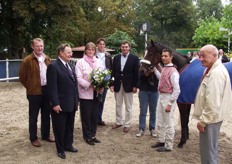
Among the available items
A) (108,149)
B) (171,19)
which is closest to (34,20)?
(108,149)

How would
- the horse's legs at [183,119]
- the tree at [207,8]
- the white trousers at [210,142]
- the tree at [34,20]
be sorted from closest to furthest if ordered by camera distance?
the white trousers at [210,142]
the horse's legs at [183,119]
the tree at [34,20]
the tree at [207,8]

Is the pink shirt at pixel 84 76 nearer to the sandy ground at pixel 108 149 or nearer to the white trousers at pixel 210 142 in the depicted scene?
the sandy ground at pixel 108 149

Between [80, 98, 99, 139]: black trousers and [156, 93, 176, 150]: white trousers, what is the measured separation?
1.15m

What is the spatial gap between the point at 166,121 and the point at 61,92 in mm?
1804

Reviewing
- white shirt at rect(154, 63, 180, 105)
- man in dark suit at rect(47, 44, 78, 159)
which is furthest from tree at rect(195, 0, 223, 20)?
man in dark suit at rect(47, 44, 78, 159)

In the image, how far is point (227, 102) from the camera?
11.4 ft

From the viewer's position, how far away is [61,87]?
4.71 m

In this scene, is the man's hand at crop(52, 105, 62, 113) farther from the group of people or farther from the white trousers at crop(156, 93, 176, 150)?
the white trousers at crop(156, 93, 176, 150)

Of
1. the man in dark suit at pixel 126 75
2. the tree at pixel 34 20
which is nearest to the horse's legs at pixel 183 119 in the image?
the man in dark suit at pixel 126 75

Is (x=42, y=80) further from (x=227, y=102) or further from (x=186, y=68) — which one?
(x=227, y=102)

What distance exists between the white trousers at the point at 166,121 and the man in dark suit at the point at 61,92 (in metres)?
1.44

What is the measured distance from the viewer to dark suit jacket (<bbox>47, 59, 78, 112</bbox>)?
15.1 feet

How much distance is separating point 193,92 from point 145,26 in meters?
9.41

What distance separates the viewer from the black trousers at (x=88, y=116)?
5352mm
